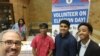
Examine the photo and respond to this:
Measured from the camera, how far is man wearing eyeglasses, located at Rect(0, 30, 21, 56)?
2.03 meters

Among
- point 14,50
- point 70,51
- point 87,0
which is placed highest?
point 87,0

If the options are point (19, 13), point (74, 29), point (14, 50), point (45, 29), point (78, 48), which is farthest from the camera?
point (19, 13)

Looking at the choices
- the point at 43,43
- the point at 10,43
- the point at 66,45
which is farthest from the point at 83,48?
the point at 10,43

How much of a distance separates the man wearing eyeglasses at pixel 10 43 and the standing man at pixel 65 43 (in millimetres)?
2332

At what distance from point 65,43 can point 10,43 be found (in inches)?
99.0

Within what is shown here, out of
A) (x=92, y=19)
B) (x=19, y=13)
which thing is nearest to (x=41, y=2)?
(x=19, y=13)

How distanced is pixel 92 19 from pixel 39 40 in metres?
5.25

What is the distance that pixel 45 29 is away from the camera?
5.18 metres

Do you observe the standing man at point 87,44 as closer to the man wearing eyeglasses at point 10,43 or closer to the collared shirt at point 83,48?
the collared shirt at point 83,48

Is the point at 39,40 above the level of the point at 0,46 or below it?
below

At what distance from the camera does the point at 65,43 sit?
14.8ft

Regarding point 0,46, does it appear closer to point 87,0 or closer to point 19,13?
point 87,0

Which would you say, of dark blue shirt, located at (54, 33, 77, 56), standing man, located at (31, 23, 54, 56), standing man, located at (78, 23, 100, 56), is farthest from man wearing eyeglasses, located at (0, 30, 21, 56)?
standing man, located at (31, 23, 54, 56)

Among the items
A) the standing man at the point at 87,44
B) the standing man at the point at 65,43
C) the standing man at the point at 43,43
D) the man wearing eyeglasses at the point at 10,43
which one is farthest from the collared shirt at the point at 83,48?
the man wearing eyeglasses at the point at 10,43
